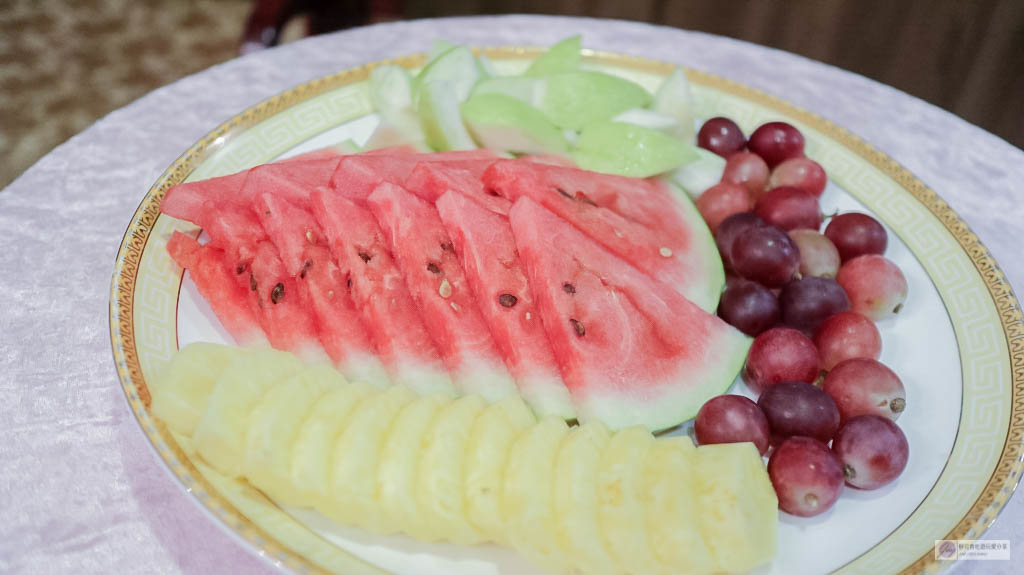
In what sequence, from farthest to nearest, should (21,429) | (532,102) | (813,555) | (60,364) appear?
1. (532,102)
2. (60,364)
3. (21,429)
4. (813,555)

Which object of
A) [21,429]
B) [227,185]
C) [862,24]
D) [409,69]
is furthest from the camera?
[862,24]

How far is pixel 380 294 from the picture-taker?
1.42 metres

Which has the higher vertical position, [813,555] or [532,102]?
[532,102]

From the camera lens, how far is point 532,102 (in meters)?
1.99

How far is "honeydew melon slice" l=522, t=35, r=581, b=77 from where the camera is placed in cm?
213

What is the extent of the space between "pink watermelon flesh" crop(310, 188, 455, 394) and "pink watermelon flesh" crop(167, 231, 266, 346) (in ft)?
0.66

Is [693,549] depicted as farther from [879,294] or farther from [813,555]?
[879,294]

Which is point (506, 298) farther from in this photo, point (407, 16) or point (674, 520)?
point (407, 16)

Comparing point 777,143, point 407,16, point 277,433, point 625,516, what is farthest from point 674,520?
point 407,16

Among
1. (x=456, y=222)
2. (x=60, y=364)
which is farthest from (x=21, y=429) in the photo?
(x=456, y=222)

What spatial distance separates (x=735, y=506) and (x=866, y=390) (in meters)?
0.44

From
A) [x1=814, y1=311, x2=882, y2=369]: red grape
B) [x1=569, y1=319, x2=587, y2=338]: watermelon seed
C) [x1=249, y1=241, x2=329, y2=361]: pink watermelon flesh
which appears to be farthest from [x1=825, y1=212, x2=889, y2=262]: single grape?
[x1=249, y1=241, x2=329, y2=361]: pink watermelon flesh

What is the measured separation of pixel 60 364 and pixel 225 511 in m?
0.62

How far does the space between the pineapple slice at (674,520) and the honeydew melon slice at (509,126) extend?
95 cm
